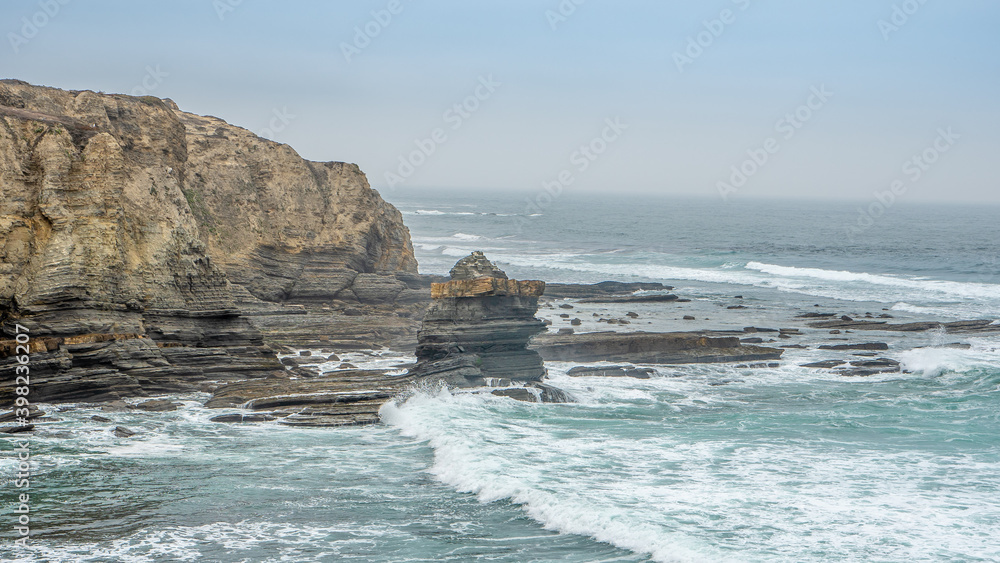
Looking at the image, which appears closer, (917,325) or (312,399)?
(312,399)

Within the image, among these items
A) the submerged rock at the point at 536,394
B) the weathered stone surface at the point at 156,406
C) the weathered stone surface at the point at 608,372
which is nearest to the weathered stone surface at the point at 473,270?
the submerged rock at the point at 536,394

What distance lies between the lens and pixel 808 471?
1784 centimetres

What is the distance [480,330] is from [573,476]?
8022 millimetres

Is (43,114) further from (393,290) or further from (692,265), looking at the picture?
(692,265)

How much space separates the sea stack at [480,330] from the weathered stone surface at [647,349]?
6247 millimetres

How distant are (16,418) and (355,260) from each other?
21454 mm

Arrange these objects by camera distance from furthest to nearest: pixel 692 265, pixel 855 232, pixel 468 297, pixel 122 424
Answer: pixel 855 232, pixel 692 265, pixel 468 297, pixel 122 424

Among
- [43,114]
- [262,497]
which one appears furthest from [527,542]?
[43,114]

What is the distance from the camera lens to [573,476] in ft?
55.9

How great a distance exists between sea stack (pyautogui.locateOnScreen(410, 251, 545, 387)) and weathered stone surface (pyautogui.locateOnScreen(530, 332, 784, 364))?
20.5ft

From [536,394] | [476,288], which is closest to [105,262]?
[476,288]

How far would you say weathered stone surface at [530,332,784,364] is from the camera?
1228 inches

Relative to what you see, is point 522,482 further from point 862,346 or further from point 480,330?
point 862,346

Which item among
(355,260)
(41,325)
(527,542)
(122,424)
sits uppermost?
(355,260)
